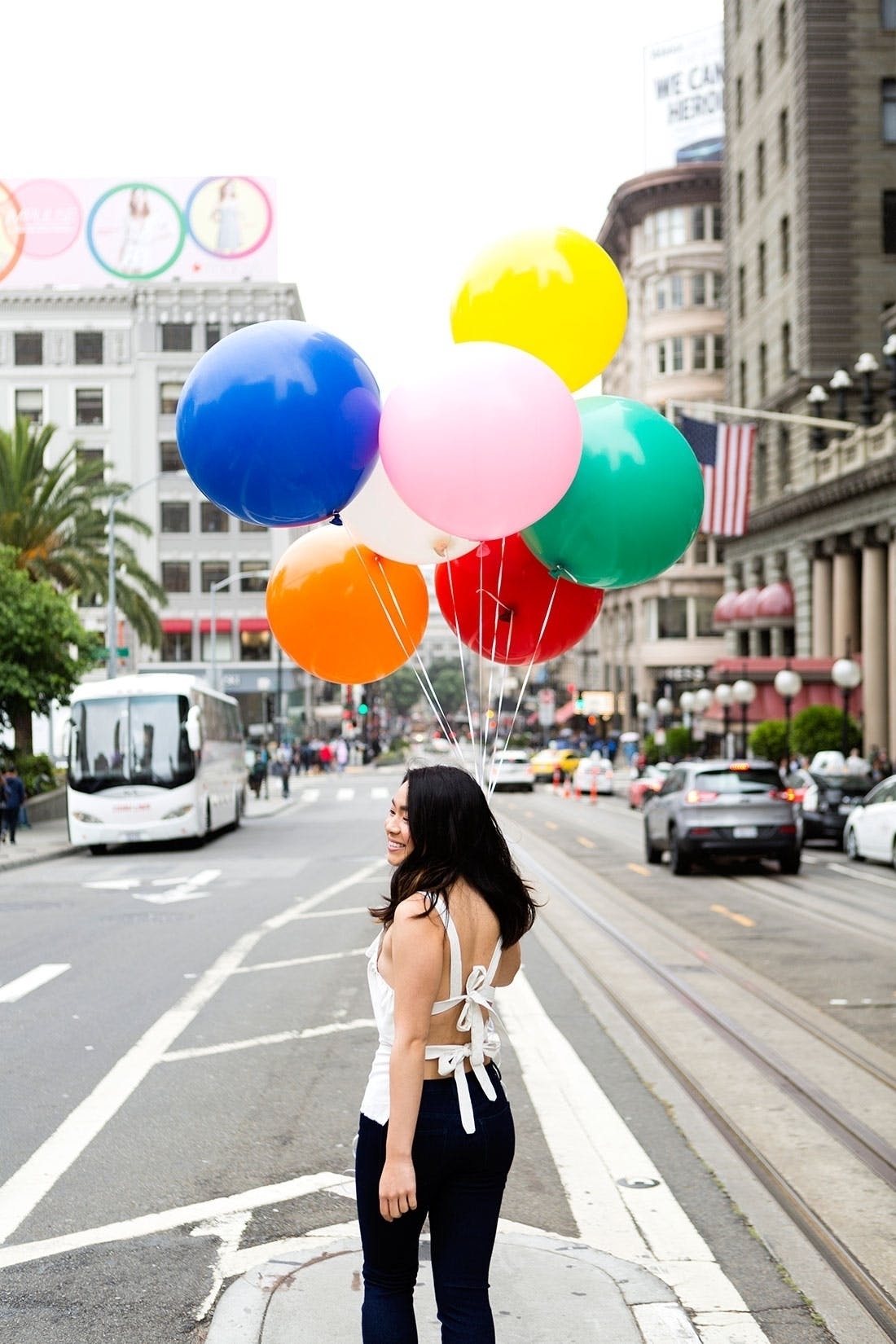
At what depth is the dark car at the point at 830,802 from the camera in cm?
2784

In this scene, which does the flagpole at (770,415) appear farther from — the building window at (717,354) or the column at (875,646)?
the building window at (717,354)

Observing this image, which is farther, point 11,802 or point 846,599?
point 846,599

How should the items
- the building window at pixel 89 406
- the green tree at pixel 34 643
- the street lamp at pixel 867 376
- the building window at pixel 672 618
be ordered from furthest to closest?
the building window at pixel 672 618, the building window at pixel 89 406, the street lamp at pixel 867 376, the green tree at pixel 34 643

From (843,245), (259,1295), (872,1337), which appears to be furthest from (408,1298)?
(843,245)

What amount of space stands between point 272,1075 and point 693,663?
78007 millimetres

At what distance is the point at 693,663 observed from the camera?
8544cm

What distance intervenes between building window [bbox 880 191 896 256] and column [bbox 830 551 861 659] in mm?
11420

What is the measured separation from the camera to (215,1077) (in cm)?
880

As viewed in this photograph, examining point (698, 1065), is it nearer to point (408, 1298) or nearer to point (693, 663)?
point (408, 1298)

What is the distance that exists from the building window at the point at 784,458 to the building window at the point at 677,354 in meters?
27.7

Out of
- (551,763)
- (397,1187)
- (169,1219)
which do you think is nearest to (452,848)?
(397,1187)

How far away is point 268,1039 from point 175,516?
246 ft

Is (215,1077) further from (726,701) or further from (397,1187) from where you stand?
(726,701)

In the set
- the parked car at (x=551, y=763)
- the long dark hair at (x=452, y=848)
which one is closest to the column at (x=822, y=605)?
the parked car at (x=551, y=763)
